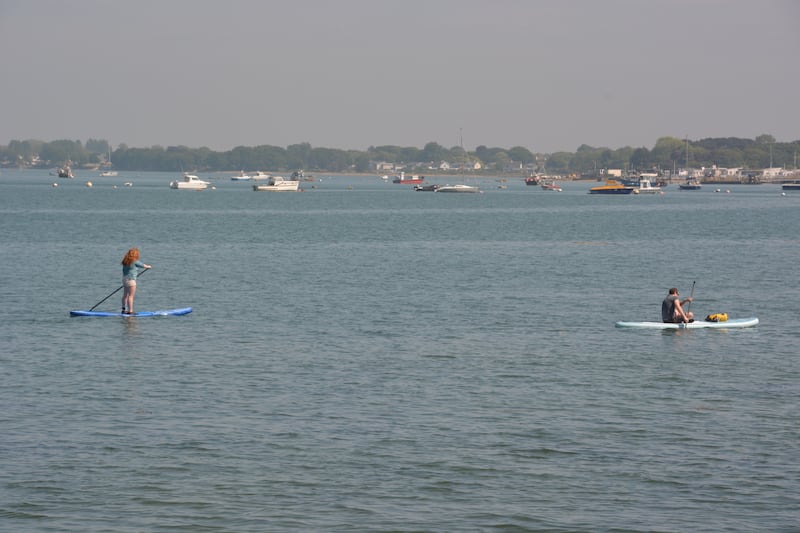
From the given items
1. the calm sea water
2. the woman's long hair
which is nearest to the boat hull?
the calm sea water

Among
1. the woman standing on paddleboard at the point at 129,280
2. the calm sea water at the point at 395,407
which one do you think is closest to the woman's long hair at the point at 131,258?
the woman standing on paddleboard at the point at 129,280

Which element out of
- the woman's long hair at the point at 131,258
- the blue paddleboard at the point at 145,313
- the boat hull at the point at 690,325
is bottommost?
the blue paddleboard at the point at 145,313

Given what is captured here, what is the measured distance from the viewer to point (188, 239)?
287ft

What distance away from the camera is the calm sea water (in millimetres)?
18000

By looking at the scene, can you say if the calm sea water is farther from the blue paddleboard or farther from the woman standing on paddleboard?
the woman standing on paddleboard

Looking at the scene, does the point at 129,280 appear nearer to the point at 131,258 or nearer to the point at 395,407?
the point at 131,258

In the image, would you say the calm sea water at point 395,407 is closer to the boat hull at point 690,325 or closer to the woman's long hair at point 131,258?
the boat hull at point 690,325

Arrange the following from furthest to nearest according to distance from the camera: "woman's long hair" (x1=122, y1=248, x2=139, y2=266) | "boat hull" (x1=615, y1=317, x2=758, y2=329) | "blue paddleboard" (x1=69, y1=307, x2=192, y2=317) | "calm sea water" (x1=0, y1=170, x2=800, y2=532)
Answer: "blue paddleboard" (x1=69, y1=307, x2=192, y2=317) → "woman's long hair" (x1=122, y1=248, x2=139, y2=266) → "boat hull" (x1=615, y1=317, x2=758, y2=329) → "calm sea water" (x1=0, y1=170, x2=800, y2=532)

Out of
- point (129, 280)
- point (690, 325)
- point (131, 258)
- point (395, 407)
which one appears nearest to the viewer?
point (395, 407)

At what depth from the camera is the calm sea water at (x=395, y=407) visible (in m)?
18.0

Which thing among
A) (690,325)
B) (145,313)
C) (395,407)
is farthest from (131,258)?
(690,325)

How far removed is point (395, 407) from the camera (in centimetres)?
2466

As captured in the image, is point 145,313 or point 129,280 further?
point 145,313

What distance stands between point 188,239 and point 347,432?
67.3 m
